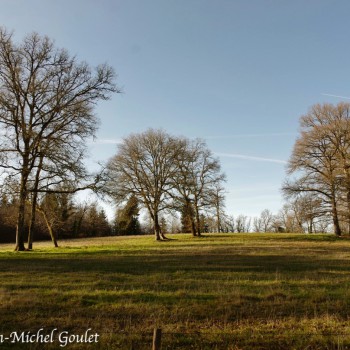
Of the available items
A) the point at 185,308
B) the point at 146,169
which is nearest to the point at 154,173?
the point at 146,169

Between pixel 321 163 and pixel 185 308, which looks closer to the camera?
pixel 185 308

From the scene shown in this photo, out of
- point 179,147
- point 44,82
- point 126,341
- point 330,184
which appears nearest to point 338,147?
point 330,184

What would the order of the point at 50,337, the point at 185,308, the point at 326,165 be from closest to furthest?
the point at 50,337 < the point at 185,308 < the point at 326,165

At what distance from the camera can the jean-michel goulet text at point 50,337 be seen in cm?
669

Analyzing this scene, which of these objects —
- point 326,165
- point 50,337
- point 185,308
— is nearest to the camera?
point 50,337

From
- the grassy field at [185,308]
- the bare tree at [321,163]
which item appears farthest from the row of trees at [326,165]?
the grassy field at [185,308]

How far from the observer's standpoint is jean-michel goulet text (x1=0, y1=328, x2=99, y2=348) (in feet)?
22.0

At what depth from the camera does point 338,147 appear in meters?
42.8

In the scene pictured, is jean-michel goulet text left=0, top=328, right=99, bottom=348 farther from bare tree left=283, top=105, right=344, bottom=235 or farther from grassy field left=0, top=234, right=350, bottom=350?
bare tree left=283, top=105, right=344, bottom=235

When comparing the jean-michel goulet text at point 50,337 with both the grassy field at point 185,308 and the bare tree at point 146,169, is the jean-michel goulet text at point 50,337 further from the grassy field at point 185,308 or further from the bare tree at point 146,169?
the bare tree at point 146,169

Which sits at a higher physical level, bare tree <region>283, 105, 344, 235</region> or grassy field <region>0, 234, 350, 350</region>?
bare tree <region>283, 105, 344, 235</region>

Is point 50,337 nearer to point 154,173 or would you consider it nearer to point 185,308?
point 185,308

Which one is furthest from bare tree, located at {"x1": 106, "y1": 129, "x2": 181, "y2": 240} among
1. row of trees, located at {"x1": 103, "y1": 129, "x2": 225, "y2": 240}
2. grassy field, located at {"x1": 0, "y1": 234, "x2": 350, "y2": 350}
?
grassy field, located at {"x1": 0, "y1": 234, "x2": 350, "y2": 350}

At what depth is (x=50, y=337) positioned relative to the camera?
22.5 ft
